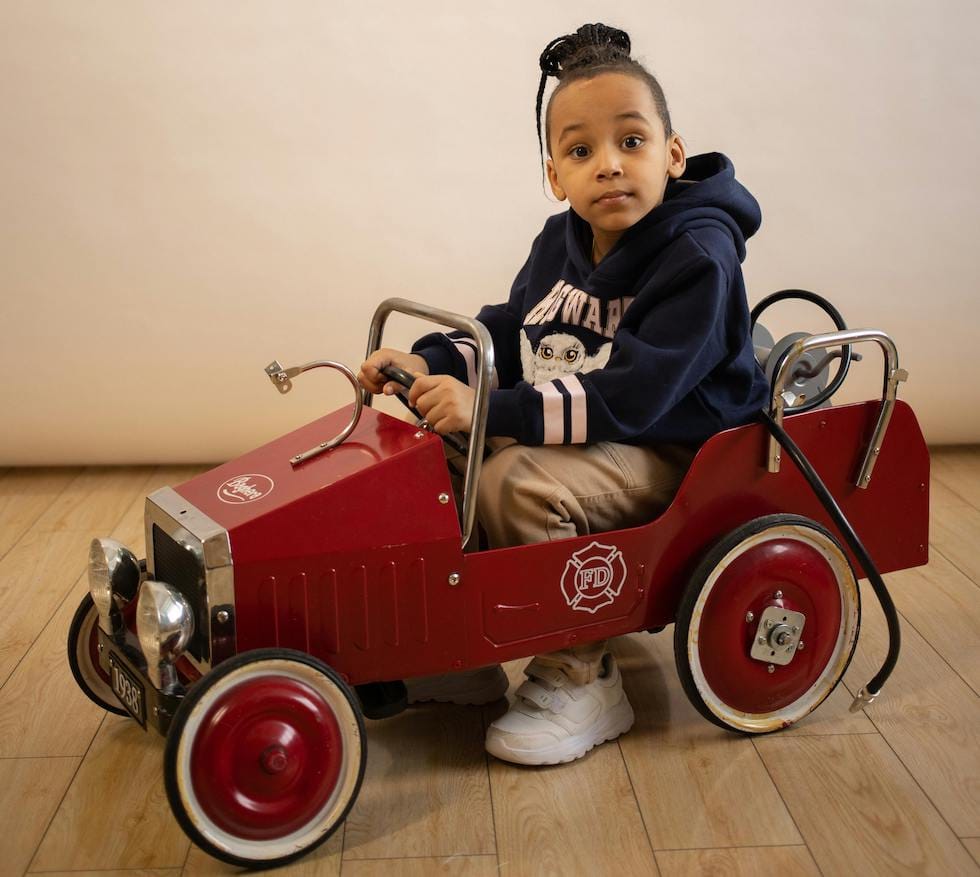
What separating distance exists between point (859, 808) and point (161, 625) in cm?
72

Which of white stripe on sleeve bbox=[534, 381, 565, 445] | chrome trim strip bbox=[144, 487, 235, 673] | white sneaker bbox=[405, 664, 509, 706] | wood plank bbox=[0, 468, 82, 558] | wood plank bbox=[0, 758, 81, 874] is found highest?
white stripe on sleeve bbox=[534, 381, 565, 445]

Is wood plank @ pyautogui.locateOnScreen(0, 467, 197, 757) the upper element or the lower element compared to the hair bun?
lower

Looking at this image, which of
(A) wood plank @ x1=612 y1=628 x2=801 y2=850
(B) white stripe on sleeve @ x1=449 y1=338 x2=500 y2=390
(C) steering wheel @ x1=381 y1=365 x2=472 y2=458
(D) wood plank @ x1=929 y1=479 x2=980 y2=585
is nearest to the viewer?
(A) wood plank @ x1=612 y1=628 x2=801 y2=850

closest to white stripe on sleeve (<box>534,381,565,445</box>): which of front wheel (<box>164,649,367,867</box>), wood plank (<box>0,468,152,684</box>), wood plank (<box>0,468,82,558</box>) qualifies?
front wheel (<box>164,649,367,867</box>)

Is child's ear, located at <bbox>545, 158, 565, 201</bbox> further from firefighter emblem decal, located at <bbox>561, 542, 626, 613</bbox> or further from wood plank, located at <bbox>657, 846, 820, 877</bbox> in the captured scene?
wood plank, located at <bbox>657, 846, 820, 877</bbox>

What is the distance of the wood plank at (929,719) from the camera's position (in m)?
1.25

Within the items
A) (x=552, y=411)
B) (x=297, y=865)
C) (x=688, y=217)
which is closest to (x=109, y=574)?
(x=297, y=865)

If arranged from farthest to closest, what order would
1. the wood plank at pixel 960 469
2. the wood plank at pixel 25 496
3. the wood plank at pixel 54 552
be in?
the wood plank at pixel 960 469
the wood plank at pixel 25 496
the wood plank at pixel 54 552

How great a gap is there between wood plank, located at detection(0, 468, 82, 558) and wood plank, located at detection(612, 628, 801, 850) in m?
1.10

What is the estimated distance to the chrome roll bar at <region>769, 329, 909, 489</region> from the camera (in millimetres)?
1289

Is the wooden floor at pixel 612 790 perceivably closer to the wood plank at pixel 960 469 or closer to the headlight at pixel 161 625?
the headlight at pixel 161 625

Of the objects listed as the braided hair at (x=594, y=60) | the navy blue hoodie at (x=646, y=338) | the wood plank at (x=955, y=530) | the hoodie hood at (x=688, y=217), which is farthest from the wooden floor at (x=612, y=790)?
the braided hair at (x=594, y=60)

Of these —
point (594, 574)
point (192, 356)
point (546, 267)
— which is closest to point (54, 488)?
point (192, 356)

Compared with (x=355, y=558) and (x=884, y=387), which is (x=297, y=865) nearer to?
(x=355, y=558)
